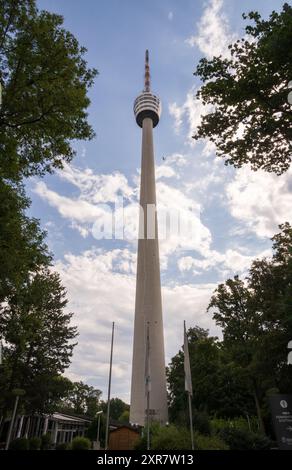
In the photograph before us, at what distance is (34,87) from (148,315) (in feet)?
114

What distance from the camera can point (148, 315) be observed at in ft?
143

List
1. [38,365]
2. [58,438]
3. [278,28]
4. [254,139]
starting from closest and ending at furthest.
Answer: [278,28]
[254,139]
[38,365]
[58,438]

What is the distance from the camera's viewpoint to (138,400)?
131 ft

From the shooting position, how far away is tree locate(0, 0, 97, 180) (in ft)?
42.0

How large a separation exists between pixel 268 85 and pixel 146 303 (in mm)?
33912

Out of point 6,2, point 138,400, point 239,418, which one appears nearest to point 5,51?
point 6,2

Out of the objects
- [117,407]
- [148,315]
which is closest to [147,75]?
[148,315]

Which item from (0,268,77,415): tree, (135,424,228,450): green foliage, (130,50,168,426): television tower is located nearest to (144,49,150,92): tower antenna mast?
(130,50,168,426): television tower

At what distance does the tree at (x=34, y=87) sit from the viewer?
1280 cm

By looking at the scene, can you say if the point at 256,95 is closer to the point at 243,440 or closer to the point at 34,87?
the point at 34,87

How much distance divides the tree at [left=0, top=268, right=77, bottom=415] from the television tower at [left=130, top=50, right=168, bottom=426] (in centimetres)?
896

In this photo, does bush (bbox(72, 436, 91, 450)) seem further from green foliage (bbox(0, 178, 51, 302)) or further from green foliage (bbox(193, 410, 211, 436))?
green foliage (bbox(0, 178, 51, 302))
